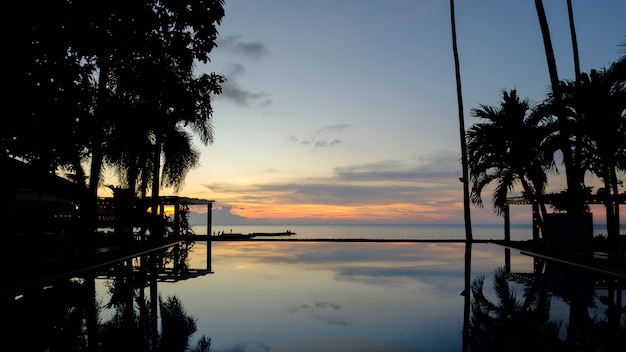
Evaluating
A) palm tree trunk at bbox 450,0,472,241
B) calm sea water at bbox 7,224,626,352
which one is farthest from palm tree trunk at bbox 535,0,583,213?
palm tree trunk at bbox 450,0,472,241

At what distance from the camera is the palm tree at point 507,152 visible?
74.5ft

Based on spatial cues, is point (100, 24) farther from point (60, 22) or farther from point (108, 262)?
point (108, 262)

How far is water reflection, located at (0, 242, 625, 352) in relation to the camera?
5.63 meters

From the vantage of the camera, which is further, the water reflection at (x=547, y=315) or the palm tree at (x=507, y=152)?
the palm tree at (x=507, y=152)

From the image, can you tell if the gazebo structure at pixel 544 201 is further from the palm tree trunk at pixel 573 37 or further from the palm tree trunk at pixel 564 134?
the palm tree trunk at pixel 573 37

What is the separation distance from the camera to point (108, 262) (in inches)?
560

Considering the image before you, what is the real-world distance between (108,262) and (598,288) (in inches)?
503

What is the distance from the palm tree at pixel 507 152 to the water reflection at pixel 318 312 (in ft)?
35.0

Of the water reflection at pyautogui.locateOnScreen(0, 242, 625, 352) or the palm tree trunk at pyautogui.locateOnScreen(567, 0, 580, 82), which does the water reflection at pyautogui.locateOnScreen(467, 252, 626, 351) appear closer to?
the water reflection at pyautogui.locateOnScreen(0, 242, 625, 352)

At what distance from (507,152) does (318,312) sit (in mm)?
18598

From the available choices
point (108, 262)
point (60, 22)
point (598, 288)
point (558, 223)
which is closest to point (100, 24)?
point (60, 22)

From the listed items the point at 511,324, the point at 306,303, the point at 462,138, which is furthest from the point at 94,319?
the point at 462,138

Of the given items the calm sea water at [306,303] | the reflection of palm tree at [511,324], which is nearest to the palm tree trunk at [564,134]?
the calm sea water at [306,303]

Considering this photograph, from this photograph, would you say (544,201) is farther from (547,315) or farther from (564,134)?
(547,315)
